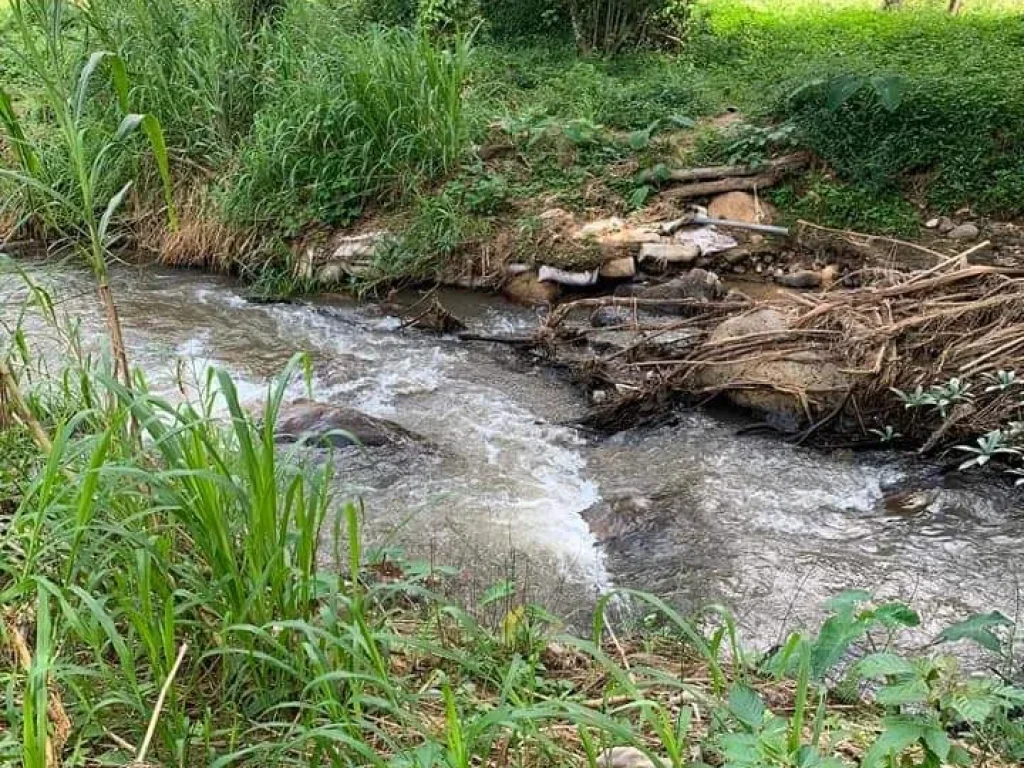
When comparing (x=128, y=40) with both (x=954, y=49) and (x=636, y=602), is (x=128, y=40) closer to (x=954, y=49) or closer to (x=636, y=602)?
(x=636, y=602)

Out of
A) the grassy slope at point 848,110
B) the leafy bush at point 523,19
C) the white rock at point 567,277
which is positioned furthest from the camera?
the leafy bush at point 523,19

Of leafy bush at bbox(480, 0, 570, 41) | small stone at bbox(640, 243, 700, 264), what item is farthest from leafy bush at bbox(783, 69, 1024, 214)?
leafy bush at bbox(480, 0, 570, 41)

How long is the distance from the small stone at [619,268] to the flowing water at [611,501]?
0.96 m

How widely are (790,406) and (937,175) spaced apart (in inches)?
99.8

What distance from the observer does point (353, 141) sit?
246 inches

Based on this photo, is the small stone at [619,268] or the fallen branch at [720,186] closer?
the small stone at [619,268]

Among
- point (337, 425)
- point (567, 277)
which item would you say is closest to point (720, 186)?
point (567, 277)

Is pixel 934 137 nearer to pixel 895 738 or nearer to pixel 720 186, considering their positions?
pixel 720 186

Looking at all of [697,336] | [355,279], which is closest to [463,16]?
[355,279]

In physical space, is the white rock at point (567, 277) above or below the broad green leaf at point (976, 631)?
below

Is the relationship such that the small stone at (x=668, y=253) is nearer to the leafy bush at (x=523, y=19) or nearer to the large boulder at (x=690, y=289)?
the large boulder at (x=690, y=289)

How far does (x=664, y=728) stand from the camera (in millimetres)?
1542

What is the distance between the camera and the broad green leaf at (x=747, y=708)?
1521 mm

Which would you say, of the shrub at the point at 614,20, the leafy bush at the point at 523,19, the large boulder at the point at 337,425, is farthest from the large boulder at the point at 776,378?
the leafy bush at the point at 523,19
